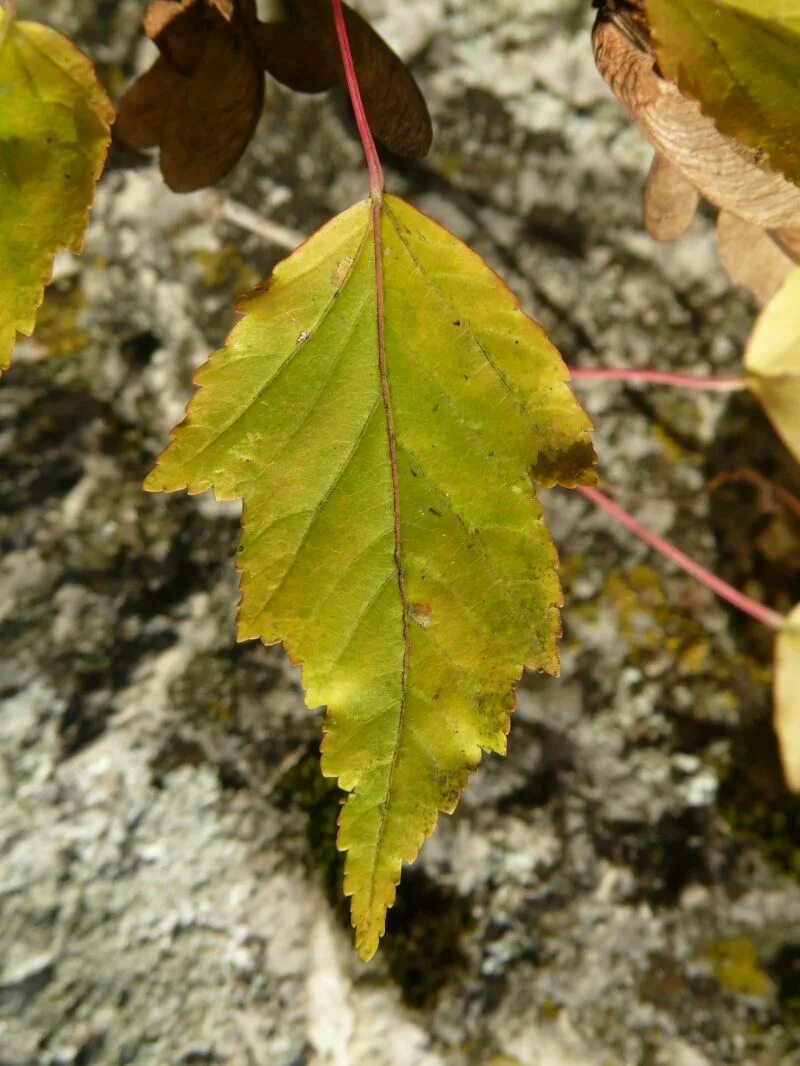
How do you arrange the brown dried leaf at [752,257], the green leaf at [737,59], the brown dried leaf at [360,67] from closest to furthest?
the green leaf at [737,59] → the brown dried leaf at [360,67] → the brown dried leaf at [752,257]

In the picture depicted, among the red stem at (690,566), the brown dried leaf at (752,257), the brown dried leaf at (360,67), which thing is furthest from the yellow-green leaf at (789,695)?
the brown dried leaf at (360,67)

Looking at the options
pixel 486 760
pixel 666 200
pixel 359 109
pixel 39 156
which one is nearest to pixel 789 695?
pixel 486 760

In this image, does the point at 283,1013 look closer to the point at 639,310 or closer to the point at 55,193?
the point at 55,193

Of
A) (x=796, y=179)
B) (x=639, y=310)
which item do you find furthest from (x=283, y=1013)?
(x=639, y=310)

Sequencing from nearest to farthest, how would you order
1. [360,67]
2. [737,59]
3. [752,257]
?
[737,59], [360,67], [752,257]

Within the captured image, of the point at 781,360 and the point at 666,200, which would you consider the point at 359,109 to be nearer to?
the point at 666,200

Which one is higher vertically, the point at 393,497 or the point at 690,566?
the point at 393,497

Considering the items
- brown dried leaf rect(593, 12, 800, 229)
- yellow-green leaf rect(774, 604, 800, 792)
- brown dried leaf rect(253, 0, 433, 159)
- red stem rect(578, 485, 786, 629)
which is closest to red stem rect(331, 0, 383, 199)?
brown dried leaf rect(253, 0, 433, 159)

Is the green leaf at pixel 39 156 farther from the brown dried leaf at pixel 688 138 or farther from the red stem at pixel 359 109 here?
the brown dried leaf at pixel 688 138

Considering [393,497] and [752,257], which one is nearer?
[393,497]
